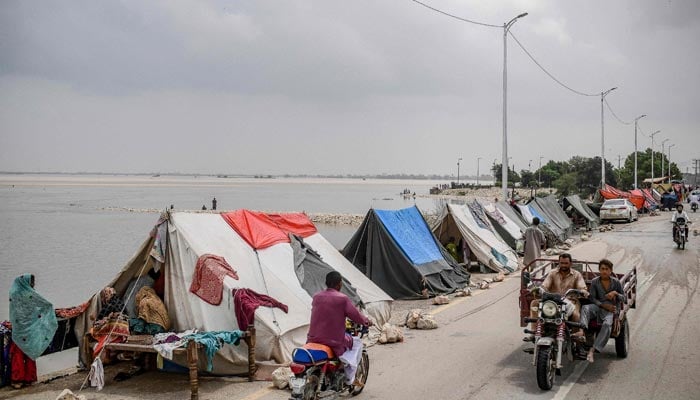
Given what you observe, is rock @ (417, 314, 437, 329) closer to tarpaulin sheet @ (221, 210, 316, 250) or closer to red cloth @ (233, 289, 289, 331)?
tarpaulin sheet @ (221, 210, 316, 250)

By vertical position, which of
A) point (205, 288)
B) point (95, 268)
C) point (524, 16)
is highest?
point (524, 16)

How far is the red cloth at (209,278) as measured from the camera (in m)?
8.76

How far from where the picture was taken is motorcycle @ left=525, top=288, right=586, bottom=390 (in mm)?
7418

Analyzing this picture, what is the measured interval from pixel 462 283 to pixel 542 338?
349 inches

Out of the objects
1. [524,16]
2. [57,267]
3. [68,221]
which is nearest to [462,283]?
[524,16]

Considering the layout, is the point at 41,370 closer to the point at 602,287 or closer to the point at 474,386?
the point at 474,386

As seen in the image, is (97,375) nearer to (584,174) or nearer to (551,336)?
(551,336)

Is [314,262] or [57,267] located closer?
[314,262]

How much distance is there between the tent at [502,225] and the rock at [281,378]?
15.5 metres

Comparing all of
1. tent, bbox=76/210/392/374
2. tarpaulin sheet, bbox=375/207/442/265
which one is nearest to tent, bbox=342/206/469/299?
tarpaulin sheet, bbox=375/207/442/265

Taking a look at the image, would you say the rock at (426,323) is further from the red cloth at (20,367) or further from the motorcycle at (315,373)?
the red cloth at (20,367)

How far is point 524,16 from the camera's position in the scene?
88.0 feet

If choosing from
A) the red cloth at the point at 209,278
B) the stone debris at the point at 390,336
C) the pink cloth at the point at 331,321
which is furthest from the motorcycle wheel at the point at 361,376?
the stone debris at the point at 390,336

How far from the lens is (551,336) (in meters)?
7.71
